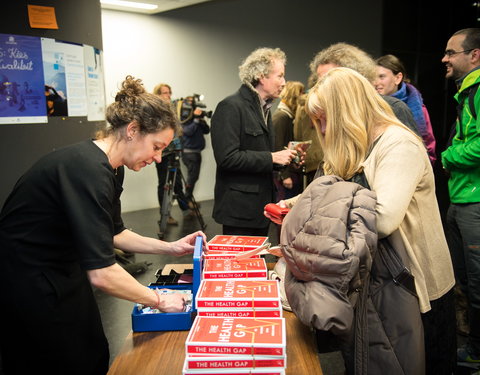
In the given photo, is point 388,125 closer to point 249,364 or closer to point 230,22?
point 249,364

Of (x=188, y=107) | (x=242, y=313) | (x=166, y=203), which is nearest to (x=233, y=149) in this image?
(x=242, y=313)

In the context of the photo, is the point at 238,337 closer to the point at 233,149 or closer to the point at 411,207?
the point at 411,207

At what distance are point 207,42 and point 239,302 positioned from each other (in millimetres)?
6067

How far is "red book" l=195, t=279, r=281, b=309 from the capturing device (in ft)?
3.92

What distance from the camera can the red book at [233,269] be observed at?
1415 mm

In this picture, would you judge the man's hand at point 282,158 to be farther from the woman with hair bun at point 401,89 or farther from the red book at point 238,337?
the red book at point 238,337

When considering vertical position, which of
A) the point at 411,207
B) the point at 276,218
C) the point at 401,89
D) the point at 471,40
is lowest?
the point at 276,218

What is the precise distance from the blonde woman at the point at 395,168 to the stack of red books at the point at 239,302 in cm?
37

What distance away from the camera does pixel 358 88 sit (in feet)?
4.46

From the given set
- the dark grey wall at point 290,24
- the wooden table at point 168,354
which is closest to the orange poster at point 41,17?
the wooden table at point 168,354

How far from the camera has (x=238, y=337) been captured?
103cm

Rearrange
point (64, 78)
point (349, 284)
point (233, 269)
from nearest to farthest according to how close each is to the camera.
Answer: point (349, 284) < point (233, 269) < point (64, 78)

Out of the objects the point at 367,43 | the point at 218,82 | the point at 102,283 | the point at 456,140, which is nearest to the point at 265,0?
the point at 218,82

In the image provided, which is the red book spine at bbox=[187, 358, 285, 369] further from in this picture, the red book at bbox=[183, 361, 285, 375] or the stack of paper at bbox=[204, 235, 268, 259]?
the stack of paper at bbox=[204, 235, 268, 259]
